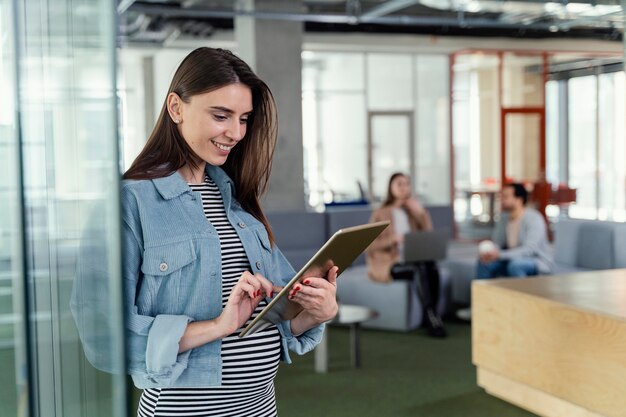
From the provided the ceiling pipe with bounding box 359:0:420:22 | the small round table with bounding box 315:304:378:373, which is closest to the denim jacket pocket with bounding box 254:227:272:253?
the small round table with bounding box 315:304:378:373

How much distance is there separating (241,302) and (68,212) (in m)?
0.37

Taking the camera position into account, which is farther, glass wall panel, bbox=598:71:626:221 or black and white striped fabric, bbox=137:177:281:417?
glass wall panel, bbox=598:71:626:221

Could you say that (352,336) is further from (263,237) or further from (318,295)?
(318,295)

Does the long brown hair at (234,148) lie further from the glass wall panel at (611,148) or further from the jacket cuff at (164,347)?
the glass wall panel at (611,148)

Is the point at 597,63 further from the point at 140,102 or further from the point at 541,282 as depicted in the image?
the point at 541,282

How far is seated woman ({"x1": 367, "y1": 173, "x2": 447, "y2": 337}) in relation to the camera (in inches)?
293

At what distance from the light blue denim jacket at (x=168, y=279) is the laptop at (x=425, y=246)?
5.57 m

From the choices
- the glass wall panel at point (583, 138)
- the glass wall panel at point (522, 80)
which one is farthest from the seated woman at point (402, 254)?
the glass wall panel at point (583, 138)

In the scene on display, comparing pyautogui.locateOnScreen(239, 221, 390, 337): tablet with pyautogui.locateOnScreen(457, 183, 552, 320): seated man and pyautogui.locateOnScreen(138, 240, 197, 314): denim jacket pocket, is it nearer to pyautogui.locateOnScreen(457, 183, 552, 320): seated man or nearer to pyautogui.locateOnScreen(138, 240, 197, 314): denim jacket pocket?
pyautogui.locateOnScreen(138, 240, 197, 314): denim jacket pocket

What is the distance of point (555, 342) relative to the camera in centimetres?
458

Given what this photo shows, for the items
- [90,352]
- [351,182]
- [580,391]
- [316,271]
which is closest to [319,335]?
[316,271]

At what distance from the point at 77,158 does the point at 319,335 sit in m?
0.72

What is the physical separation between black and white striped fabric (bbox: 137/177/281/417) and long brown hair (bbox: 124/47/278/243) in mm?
82

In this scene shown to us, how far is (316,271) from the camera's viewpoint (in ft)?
5.54
